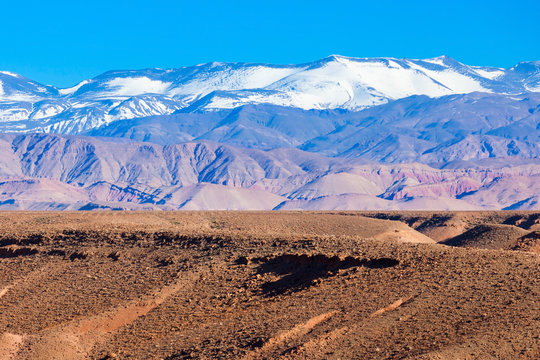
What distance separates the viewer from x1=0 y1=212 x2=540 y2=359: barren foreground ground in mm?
20438

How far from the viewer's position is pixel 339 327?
70.0ft

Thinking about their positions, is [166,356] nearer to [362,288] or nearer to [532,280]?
[362,288]

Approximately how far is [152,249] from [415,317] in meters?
14.5

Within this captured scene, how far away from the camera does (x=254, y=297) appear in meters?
26.1

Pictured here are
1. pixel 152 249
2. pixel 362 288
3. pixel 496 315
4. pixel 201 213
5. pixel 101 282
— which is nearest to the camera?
pixel 496 315

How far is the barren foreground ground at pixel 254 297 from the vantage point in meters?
20.4

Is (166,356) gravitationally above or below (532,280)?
below

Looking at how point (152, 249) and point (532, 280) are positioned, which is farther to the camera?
point (152, 249)

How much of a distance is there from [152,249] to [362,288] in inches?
451

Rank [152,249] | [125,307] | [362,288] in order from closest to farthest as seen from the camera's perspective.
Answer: [362,288]
[125,307]
[152,249]

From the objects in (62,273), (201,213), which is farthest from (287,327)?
(201,213)

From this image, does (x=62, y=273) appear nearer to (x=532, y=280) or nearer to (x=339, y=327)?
(x=339, y=327)

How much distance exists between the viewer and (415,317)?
2142cm

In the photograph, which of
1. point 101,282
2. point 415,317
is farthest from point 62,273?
point 415,317
